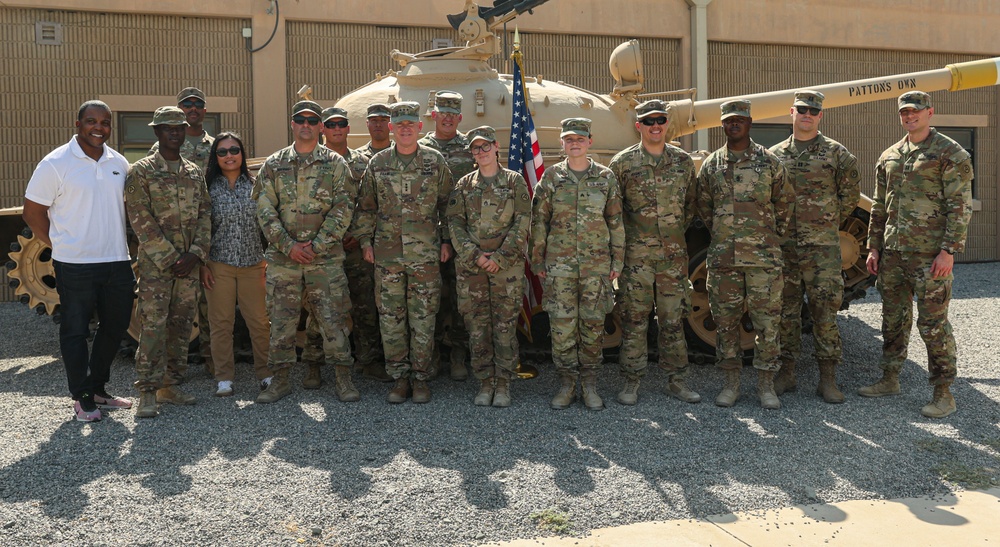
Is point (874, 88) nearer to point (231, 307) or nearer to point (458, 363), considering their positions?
point (458, 363)

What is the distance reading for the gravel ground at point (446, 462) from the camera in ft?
12.7

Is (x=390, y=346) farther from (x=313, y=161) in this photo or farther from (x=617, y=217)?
(x=617, y=217)

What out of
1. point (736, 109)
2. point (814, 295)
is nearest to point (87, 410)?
point (736, 109)

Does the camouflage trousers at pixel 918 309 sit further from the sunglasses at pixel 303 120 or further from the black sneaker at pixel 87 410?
the black sneaker at pixel 87 410

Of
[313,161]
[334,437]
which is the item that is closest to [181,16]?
[313,161]

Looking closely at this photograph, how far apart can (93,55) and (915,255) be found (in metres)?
10.7

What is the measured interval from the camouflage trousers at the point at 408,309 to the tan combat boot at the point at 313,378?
27.4 inches

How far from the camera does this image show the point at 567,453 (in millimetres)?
4793

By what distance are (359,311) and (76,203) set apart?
207 centimetres

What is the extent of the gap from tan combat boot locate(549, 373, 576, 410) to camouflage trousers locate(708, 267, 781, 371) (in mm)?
1065

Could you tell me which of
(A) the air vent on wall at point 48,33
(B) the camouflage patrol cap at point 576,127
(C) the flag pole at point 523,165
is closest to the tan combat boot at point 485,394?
(C) the flag pole at point 523,165

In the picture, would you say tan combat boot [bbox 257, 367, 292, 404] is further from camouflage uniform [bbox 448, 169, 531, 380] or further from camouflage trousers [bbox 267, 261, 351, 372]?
camouflage uniform [bbox 448, 169, 531, 380]

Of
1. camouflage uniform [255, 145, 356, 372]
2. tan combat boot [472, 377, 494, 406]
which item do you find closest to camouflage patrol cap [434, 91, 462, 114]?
camouflage uniform [255, 145, 356, 372]

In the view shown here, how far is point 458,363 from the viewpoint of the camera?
6609mm
